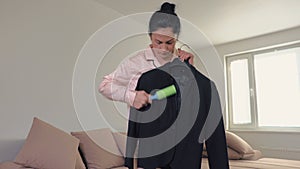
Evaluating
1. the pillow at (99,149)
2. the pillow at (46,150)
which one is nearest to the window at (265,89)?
the pillow at (99,149)

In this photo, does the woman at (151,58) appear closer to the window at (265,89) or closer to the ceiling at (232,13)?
the ceiling at (232,13)

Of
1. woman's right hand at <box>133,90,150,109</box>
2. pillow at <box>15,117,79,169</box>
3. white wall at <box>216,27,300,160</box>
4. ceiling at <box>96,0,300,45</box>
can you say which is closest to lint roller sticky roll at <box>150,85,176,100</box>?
woman's right hand at <box>133,90,150,109</box>

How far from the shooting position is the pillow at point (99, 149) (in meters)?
2.35

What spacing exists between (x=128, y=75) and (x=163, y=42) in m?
0.19

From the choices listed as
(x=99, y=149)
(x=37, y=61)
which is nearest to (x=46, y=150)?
(x=99, y=149)

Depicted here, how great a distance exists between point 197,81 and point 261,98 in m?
3.42

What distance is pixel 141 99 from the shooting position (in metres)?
0.93

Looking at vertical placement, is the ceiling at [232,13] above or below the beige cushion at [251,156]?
above

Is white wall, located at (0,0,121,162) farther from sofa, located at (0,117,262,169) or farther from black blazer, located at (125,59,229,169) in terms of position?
black blazer, located at (125,59,229,169)

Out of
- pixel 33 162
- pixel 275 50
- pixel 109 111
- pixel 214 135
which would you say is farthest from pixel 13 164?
pixel 275 50

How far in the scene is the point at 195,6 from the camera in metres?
3.00

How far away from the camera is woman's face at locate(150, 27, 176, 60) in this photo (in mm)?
989

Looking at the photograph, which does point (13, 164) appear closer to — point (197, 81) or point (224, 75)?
point (197, 81)

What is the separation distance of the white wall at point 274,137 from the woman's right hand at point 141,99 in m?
3.36
